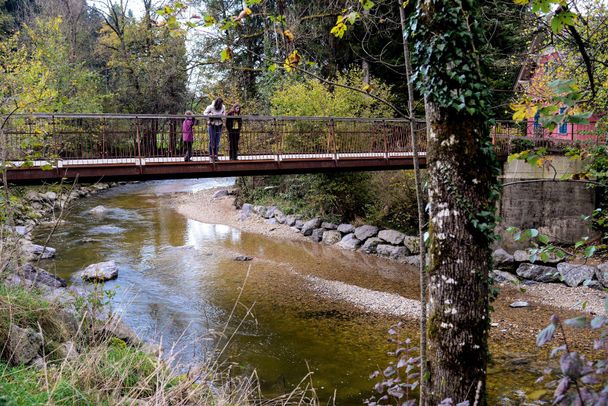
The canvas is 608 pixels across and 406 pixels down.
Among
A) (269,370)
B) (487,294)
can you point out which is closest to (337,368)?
(269,370)

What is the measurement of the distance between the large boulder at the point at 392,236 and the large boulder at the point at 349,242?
32.3 inches

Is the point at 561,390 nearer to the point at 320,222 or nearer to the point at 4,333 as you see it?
the point at 4,333

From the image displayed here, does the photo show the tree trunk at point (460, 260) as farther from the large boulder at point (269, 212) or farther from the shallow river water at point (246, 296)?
the large boulder at point (269, 212)

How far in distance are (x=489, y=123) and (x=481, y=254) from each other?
940 millimetres

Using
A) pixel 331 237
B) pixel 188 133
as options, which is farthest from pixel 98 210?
pixel 331 237

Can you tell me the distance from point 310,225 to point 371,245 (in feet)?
9.94

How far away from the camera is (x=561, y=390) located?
4.70 feet

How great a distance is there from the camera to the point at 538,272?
36.5 feet

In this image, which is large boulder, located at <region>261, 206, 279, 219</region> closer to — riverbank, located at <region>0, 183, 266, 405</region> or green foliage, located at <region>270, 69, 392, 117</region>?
green foliage, located at <region>270, 69, 392, 117</region>

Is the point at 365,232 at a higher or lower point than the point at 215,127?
lower

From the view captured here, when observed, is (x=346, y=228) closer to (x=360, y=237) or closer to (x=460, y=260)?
(x=360, y=237)

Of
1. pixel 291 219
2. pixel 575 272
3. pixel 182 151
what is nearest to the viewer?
pixel 575 272

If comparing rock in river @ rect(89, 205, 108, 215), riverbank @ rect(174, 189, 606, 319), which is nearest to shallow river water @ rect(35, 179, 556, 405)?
rock in river @ rect(89, 205, 108, 215)

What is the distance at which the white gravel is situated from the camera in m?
9.03
